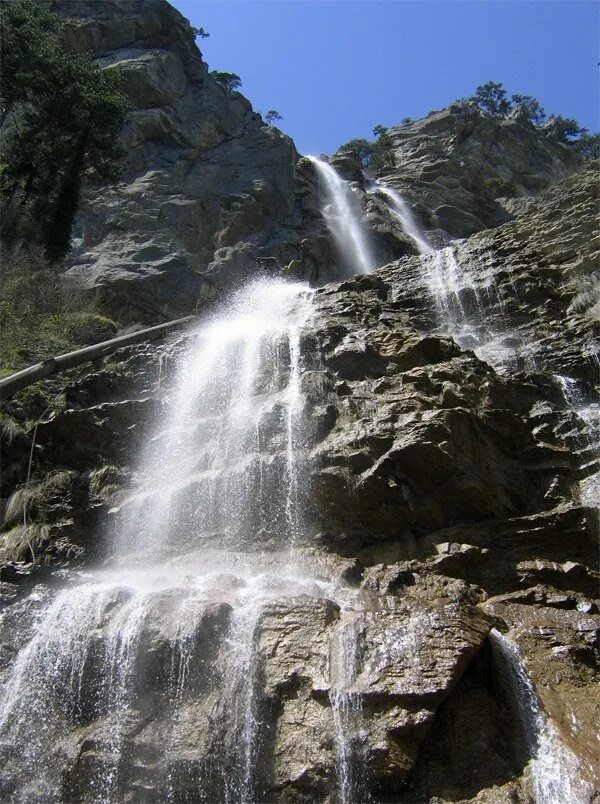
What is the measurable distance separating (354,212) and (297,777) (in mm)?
30229

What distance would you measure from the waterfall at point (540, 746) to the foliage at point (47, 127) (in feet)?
61.4

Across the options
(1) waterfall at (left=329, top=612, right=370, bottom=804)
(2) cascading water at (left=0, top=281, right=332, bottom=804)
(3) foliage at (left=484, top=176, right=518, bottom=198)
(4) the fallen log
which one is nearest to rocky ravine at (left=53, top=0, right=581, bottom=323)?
(3) foliage at (left=484, top=176, right=518, bottom=198)

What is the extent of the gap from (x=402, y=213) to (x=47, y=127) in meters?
21.0

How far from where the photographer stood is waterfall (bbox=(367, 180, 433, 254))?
31.6m

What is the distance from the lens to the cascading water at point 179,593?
6.61 meters

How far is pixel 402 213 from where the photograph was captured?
114ft

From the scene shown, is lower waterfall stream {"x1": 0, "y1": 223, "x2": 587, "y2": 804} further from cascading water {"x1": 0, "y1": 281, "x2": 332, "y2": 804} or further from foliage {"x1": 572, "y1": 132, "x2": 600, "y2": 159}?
foliage {"x1": 572, "y1": 132, "x2": 600, "y2": 159}

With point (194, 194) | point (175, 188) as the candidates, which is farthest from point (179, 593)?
point (175, 188)

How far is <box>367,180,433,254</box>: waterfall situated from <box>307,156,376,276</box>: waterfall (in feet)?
7.45

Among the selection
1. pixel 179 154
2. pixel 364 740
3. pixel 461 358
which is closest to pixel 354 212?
pixel 179 154

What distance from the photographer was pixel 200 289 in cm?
2295

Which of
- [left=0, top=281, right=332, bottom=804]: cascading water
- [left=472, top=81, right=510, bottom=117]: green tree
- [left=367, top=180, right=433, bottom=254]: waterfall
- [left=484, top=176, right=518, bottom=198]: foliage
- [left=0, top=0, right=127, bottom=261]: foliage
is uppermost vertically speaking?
[left=472, top=81, right=510, bottom=117]: green tree

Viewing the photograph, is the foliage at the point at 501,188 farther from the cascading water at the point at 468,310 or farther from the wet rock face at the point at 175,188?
the cascading water at the point at 468,310

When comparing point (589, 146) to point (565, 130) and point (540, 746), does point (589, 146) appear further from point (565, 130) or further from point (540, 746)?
point (540, 746)
